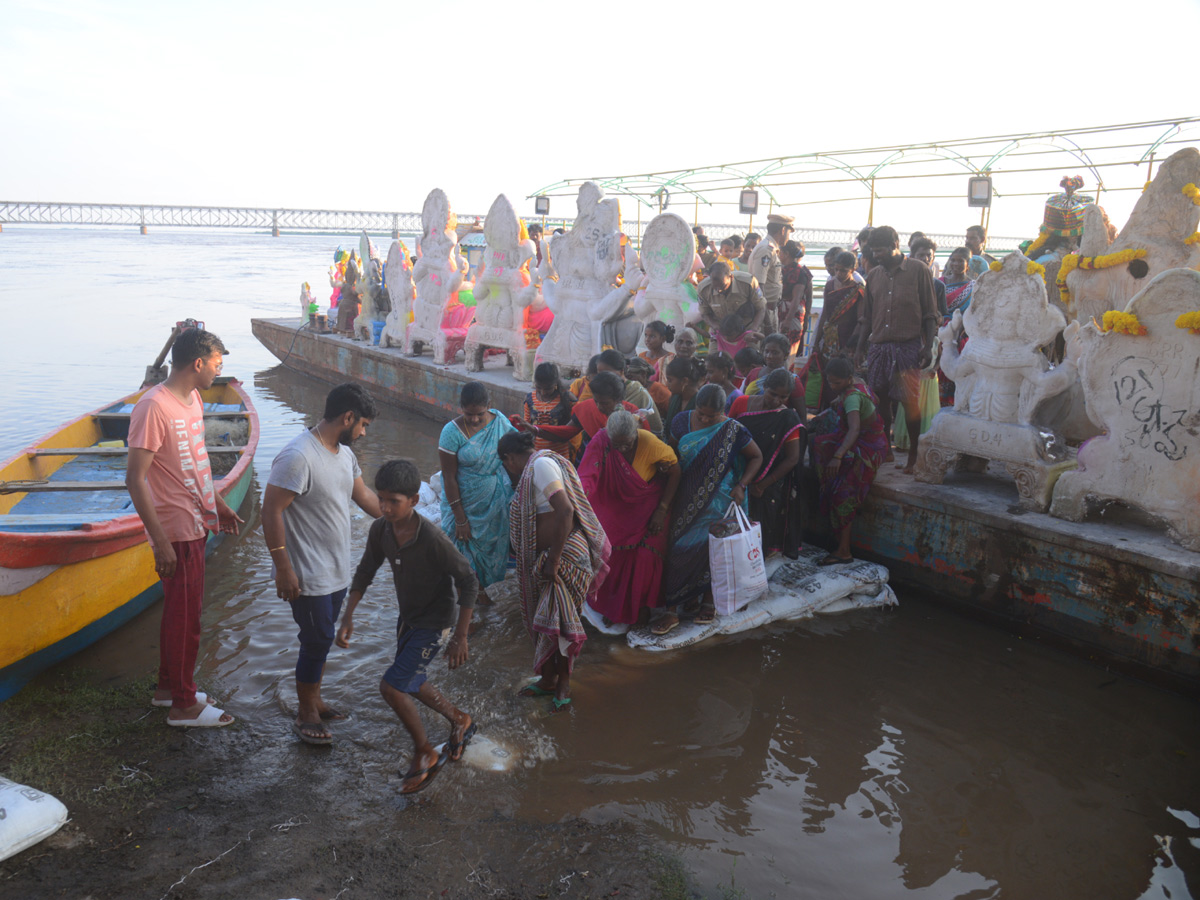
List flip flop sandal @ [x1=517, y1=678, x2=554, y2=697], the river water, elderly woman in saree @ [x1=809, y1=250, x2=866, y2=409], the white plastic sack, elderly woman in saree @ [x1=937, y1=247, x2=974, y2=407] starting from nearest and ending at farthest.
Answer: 1. the white plastic sack
2. the river water
3. flip flop sandal @ [x1=517, y1=678, x2=554, y2=697]
4. elderly woman in saree @ [x1=809, y1=250, x2=866, y2=409]
5. elderly woman in saree @ [x1=937, y1=247, x2=974, y2=407]

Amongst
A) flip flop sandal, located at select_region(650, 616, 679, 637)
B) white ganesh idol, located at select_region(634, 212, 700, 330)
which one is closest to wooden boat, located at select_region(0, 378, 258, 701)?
flip flop sandal, located at select_region(650, 616, 679, 637)

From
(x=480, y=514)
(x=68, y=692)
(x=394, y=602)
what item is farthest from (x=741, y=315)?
(x=68, y=692)

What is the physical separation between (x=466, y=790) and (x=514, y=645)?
1.37m

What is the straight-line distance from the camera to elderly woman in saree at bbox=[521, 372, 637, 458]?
4.35m

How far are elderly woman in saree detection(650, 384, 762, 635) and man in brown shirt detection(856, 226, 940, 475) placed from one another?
176 cm

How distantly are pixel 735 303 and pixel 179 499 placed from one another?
4.86 m

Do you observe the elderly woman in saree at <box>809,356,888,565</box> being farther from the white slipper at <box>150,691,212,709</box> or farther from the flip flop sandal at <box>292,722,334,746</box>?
the white slipper at <box>150,691,212,709</box>

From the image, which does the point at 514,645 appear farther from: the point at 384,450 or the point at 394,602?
the point at 384,450

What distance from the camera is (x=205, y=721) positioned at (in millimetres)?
3646

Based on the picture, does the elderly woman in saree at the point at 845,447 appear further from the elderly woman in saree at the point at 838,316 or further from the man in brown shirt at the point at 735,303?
the man in brown shirt at the point at 735,303

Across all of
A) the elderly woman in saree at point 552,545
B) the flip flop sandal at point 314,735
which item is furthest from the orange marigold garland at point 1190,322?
the flip flop sandal at point 314,735

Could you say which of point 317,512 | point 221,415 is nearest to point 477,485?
point 317,512

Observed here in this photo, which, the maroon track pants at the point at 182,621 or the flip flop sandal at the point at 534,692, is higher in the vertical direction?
the maroon track pants at the point at 182,621

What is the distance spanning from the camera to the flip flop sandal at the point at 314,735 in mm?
3553
